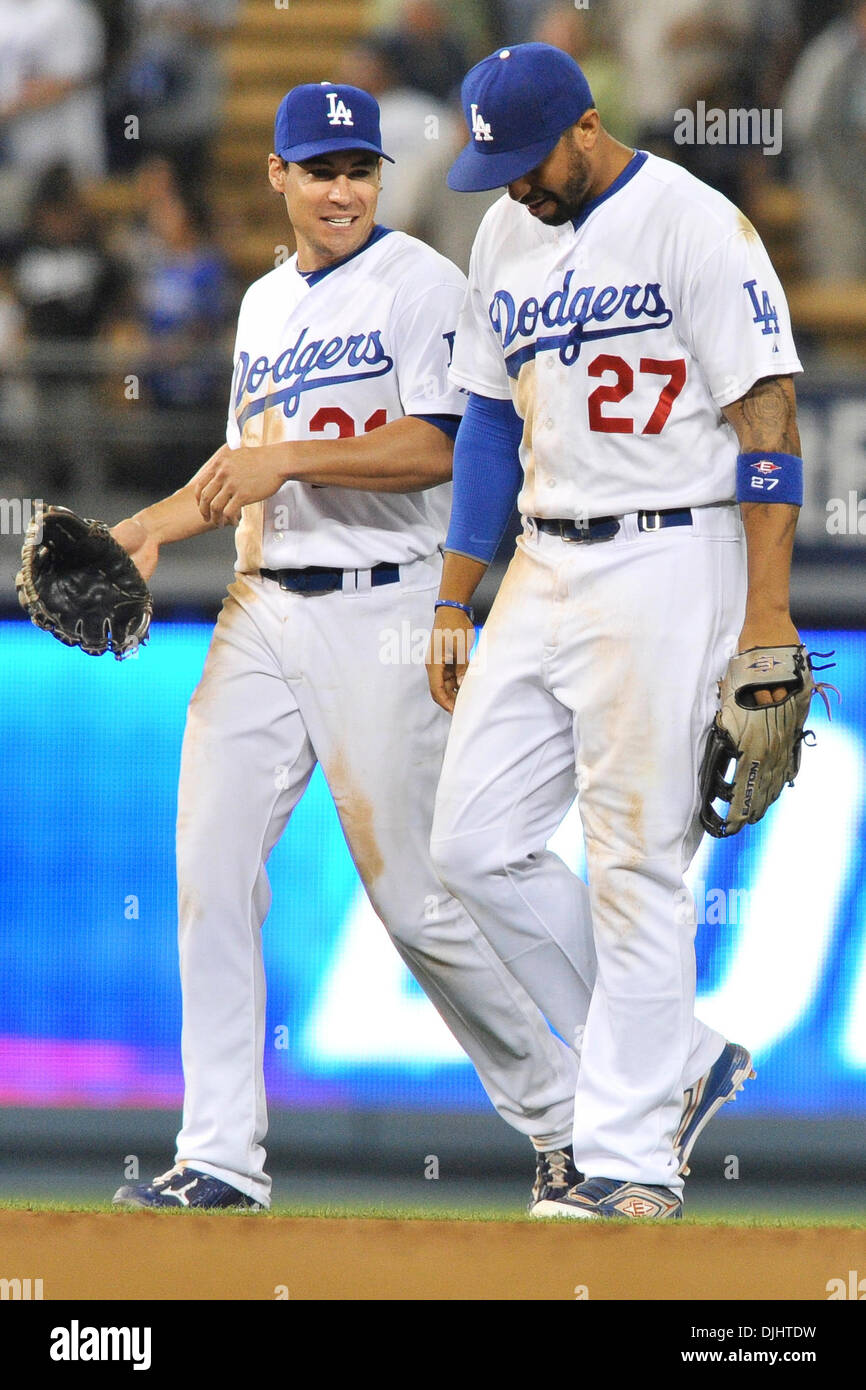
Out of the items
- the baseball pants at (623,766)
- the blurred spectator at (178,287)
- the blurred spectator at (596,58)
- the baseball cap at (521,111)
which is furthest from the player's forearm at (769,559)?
the blurred spectator at (596,58)

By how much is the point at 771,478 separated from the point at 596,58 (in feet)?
15.5

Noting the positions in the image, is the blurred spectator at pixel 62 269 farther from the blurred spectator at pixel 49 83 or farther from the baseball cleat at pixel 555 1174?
the baseball cleat at pixel 555 1174

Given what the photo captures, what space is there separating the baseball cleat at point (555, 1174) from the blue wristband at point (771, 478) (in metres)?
1.26

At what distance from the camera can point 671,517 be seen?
331 centimetres

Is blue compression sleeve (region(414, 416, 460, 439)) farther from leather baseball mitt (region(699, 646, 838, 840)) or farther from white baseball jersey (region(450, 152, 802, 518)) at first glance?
leather baseball mitt (region(699, 646, 838, 840))

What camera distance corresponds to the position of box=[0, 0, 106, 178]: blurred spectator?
805 centimetres

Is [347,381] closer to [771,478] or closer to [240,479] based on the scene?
[240,479]

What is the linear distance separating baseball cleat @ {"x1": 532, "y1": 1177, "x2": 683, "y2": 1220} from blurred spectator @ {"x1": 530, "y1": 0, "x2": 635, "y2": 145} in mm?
4904

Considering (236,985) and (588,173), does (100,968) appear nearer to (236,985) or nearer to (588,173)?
(236,985)

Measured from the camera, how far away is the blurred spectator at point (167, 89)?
8.04 m

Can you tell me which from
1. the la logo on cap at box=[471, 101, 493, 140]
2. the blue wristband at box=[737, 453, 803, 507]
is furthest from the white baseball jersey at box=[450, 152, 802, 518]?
the la logo on cap at box=[471, 101, 493, 140]

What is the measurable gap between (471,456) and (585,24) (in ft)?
14.7

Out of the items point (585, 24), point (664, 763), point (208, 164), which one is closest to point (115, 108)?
point (208, 164)

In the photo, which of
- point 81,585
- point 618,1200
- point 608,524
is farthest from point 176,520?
point 618,1200
